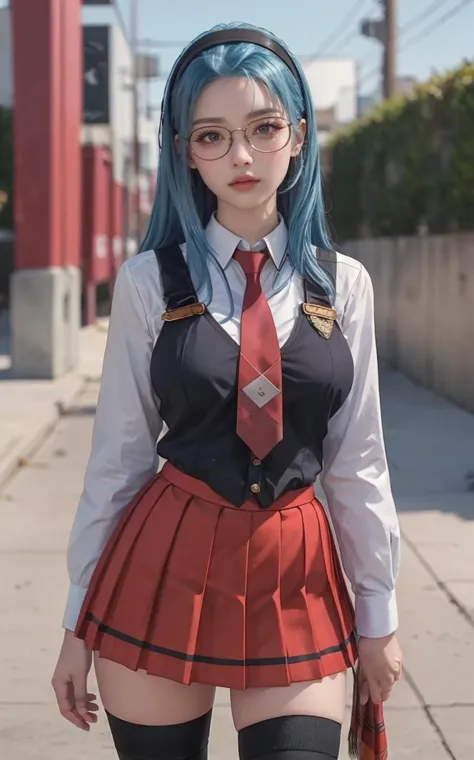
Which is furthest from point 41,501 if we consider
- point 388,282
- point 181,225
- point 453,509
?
point 388,282

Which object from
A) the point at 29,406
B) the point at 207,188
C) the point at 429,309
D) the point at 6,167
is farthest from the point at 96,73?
the point at 207,188

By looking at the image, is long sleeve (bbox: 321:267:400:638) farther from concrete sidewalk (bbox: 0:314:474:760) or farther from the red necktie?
concrete sidewalk (bbox: 0:314:474:760)

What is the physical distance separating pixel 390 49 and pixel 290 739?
21.6 m

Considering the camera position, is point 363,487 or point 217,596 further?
point 363,487

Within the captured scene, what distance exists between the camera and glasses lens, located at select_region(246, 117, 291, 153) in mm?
2148

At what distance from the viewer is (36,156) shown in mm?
12938

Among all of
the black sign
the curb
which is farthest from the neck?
the black sign

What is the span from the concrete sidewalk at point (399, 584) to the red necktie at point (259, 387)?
5.89 feet

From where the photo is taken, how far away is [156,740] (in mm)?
2092

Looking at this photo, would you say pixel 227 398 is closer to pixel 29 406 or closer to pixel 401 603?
pixel 401 603

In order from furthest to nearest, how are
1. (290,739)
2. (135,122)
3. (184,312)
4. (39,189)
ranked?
(135,122), (39,189), (184,312), (290,739)

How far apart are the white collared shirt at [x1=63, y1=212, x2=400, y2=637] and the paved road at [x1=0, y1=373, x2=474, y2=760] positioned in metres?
1.56

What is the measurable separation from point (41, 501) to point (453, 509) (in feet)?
8.03

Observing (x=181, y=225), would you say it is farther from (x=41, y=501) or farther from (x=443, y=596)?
(x=41, y=501)
